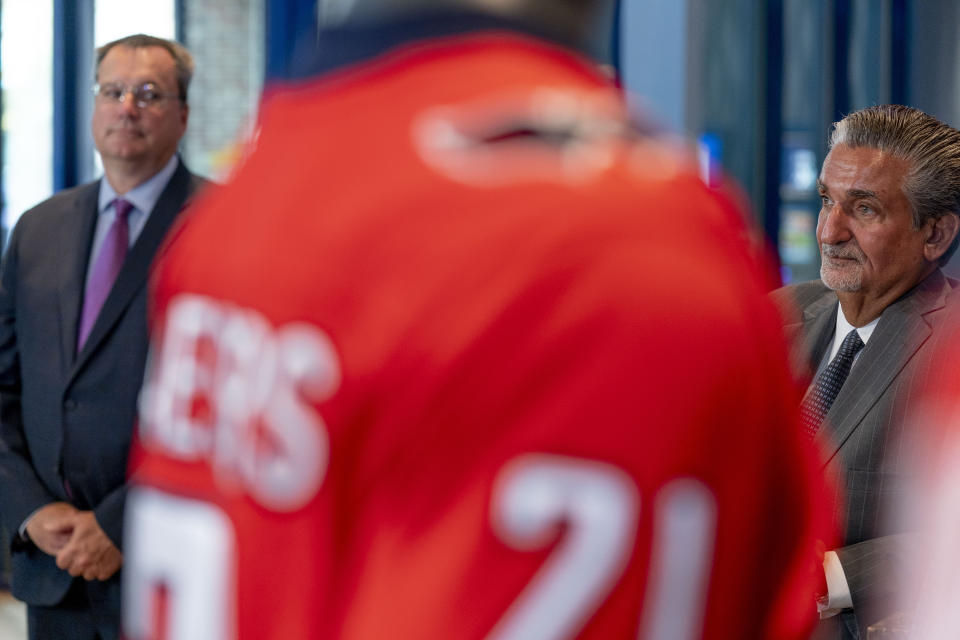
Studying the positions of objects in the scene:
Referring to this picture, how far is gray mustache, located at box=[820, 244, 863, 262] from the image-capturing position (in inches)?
81.1

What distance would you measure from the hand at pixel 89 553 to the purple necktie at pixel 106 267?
0.39 meters

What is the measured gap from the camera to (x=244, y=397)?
0.64 metres

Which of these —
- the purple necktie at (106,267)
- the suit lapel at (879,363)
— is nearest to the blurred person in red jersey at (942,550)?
the suit lapel at (879,363)

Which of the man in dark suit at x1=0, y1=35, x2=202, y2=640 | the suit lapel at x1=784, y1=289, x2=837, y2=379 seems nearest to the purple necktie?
the man in dark suit at x1=0, y1=35, x2=202, y2=640

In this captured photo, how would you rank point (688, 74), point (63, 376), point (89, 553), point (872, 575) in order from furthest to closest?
point (688, 74)
point (63, 376)
point (89, 553)
point (872, 575)

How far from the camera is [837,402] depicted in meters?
1.98

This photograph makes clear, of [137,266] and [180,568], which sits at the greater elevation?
[180,568]

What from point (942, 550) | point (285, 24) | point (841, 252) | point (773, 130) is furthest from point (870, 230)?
point (773, 130)

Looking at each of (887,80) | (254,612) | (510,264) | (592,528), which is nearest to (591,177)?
(510,264)

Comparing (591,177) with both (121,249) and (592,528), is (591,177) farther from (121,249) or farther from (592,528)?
(121,249)

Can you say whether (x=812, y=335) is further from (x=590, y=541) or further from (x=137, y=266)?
(x=590, y=541)

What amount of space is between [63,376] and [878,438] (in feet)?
5.41

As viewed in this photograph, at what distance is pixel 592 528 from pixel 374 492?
11 cm

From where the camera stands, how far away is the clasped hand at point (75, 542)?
93.8 inches
